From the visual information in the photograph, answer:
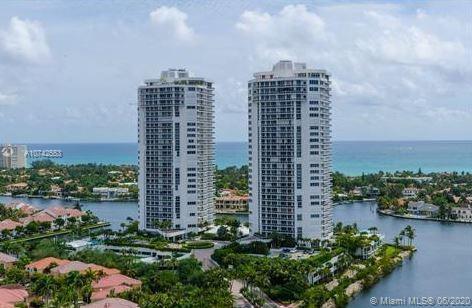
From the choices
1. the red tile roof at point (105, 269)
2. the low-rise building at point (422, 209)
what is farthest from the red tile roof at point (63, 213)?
the low-rise building at point (422, 209)

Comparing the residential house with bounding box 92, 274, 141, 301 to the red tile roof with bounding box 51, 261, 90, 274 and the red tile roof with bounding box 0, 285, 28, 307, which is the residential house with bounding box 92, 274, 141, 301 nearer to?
the red tile roof with bounding box 51, 261, 90, 274

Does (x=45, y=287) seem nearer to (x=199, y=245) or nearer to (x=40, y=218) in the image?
(x=199, y=245)

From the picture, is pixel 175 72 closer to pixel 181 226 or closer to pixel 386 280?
pixel 181 226

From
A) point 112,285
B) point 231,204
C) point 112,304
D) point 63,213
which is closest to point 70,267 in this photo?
point 112,285

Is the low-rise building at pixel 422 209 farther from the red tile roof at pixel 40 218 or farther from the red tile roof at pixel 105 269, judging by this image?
the red tile roof at pixel 105 269

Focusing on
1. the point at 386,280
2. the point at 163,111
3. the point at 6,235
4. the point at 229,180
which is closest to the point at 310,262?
the point at 386,280

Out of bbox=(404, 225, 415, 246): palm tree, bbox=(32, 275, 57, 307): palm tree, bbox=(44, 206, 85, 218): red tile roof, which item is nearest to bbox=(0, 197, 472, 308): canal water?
bbox=(404, 225, 415, 246): palm tree

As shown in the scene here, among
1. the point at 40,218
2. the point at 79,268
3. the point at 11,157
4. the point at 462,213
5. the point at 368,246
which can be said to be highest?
the point at 11,157
